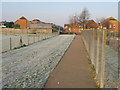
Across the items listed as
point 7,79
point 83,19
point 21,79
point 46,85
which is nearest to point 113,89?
point 46,85

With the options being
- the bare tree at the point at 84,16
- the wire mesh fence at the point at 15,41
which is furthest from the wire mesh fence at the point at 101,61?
the bare tree at the point at 84,16

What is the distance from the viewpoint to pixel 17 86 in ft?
16.6

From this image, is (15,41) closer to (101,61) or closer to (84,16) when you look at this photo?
(101,61)

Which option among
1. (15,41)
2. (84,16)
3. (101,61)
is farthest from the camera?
(84,16)

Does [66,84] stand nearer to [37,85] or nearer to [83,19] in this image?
[37,85]

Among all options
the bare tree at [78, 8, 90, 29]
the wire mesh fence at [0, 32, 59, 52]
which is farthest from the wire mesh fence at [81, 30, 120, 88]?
the bare tree at [78, 8, 90, 29]

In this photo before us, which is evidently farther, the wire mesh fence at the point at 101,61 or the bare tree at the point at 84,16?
the bare tree at the point at 84,16

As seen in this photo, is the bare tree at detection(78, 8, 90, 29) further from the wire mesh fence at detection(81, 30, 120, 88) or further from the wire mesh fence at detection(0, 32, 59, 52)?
the wire mesh fence at detection(81, 30, 120, 88)

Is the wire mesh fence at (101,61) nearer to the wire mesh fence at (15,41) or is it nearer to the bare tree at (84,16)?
the wire mesh fence at (15,41)

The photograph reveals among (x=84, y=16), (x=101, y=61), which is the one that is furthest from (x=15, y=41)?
(x=84, y=16)

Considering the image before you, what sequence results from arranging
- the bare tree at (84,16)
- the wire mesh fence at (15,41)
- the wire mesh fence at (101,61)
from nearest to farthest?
the wire mesh fence at (101,61) → the wire mesh fence at (15,41) → the bare tree at (84,16)

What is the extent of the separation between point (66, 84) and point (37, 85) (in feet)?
2.82

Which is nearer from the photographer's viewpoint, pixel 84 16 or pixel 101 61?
pixel 101 61

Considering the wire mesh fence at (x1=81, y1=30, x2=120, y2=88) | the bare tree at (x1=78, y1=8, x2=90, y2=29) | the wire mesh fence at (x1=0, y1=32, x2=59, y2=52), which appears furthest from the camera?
the bare tree at (x1=78, y1=8, x2=90, y2=29)
